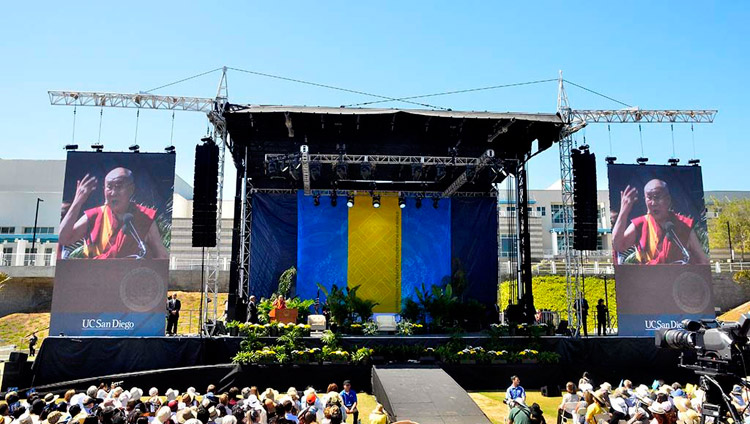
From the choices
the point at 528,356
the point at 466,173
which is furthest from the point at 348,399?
the point at 466,173

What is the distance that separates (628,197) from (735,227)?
74.0 ft

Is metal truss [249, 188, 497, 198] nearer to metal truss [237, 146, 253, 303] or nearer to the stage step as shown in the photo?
metal truss [237, 146, 253, 303]

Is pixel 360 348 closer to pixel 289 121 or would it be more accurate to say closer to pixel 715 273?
pixel 289 121

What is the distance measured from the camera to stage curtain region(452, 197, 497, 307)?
20062mm

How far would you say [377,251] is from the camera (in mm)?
20062

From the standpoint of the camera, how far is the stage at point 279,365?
13.2m

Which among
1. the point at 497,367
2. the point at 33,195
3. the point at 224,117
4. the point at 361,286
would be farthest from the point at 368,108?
the point at 33,195

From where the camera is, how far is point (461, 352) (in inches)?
543

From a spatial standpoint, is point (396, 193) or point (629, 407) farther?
point (396, 193)

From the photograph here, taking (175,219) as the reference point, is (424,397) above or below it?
below

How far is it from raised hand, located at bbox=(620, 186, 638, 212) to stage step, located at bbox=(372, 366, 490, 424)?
8.13m

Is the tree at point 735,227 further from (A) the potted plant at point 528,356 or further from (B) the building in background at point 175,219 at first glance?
(A) the potted plant at point 528,356

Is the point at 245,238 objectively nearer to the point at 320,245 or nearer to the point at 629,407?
the point at 320,245

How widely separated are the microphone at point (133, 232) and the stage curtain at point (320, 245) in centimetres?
595
